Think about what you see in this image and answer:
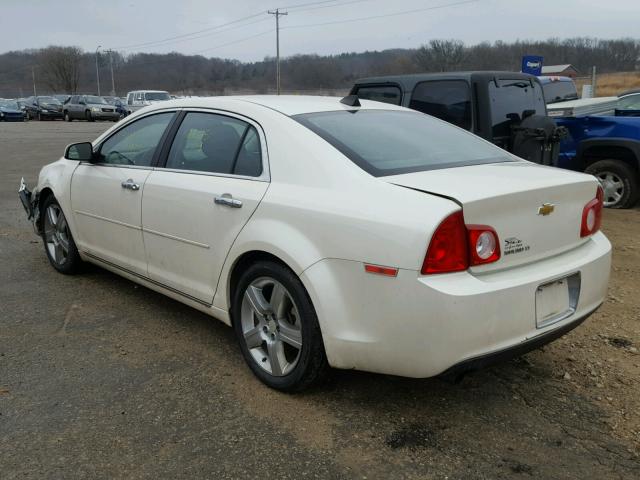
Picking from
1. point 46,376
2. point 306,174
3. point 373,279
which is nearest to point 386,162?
point 306,174

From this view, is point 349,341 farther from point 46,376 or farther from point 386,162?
point 46,376

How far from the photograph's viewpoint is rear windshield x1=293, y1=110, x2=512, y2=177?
3.07 metres

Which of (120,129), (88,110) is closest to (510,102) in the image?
(120,129)

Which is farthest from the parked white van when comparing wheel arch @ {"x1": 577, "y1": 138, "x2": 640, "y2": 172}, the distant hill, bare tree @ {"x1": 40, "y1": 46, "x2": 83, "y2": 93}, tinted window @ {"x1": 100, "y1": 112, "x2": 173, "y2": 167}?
bare tree @ {"x1": 40, "y1": 46, "x2": 83, "y2": 93}

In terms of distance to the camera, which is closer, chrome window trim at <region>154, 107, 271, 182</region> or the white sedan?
the white sedan

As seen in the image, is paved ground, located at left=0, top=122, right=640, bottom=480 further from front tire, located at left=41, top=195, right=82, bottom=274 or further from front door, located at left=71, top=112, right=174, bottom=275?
front tire, located at left=41, top=195, right=82, bottom=274

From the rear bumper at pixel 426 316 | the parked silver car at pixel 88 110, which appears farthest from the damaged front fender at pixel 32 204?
the parked silver car at pixel 88 110

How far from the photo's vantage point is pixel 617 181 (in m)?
8.16

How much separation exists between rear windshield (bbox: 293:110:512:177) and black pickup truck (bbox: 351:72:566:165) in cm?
251

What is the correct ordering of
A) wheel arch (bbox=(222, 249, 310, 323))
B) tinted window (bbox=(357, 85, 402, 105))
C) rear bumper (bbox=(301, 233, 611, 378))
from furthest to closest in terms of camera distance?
tinted window (bbox=(357, 85, 402, 105)) → wheel arch (bbox=(222, 249, 310, 323)) → rear bumper (bbox=(301, 233, 611, 378))

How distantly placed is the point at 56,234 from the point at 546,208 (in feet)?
13.7

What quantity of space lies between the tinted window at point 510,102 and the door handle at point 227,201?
12.6 feet

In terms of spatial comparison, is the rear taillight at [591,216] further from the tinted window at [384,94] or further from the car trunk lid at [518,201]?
the tinted window at [384,94]

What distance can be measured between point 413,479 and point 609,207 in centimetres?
699
